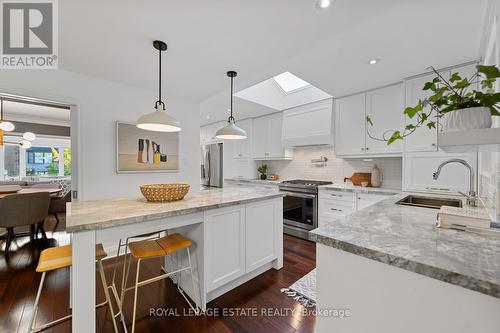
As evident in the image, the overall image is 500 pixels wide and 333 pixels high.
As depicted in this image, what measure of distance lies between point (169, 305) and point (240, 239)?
32.4 inches

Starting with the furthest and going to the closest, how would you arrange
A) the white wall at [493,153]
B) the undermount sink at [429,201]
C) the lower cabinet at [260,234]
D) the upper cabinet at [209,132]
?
1. the upper cabinet at [209,132]
2. the lower cabinet at [260,234]
3. the undermount sink at [429,201]
4. the white wall at [493,153]

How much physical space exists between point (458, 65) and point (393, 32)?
1.21 metres

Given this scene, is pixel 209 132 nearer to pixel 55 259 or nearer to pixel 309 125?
pixel 309 125

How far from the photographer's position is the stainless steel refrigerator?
5582mm

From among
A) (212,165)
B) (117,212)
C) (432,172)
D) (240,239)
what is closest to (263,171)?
(212,165)

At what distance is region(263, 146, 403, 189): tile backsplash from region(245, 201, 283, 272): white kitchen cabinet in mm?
1886

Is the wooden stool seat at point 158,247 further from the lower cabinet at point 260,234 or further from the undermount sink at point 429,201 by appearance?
the undermount sink at point 429,201

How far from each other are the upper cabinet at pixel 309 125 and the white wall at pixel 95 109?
2.23 meters

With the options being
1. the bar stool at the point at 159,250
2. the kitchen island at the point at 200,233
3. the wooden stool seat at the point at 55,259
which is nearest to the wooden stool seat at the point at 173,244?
the bar stool at the point at 159,250

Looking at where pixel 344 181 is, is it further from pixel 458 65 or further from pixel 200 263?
pixel 200 263

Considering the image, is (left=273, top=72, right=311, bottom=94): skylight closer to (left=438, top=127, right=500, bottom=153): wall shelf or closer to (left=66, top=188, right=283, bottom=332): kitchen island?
(left=66, top=188, right=283, bottom=332): kitchen island

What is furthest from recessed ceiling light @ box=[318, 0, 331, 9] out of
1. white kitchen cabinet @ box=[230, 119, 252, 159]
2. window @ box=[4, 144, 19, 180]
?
window @ box=[4, 144, 19, 180]

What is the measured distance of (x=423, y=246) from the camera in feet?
2.72

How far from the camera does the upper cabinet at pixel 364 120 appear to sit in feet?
9.27
